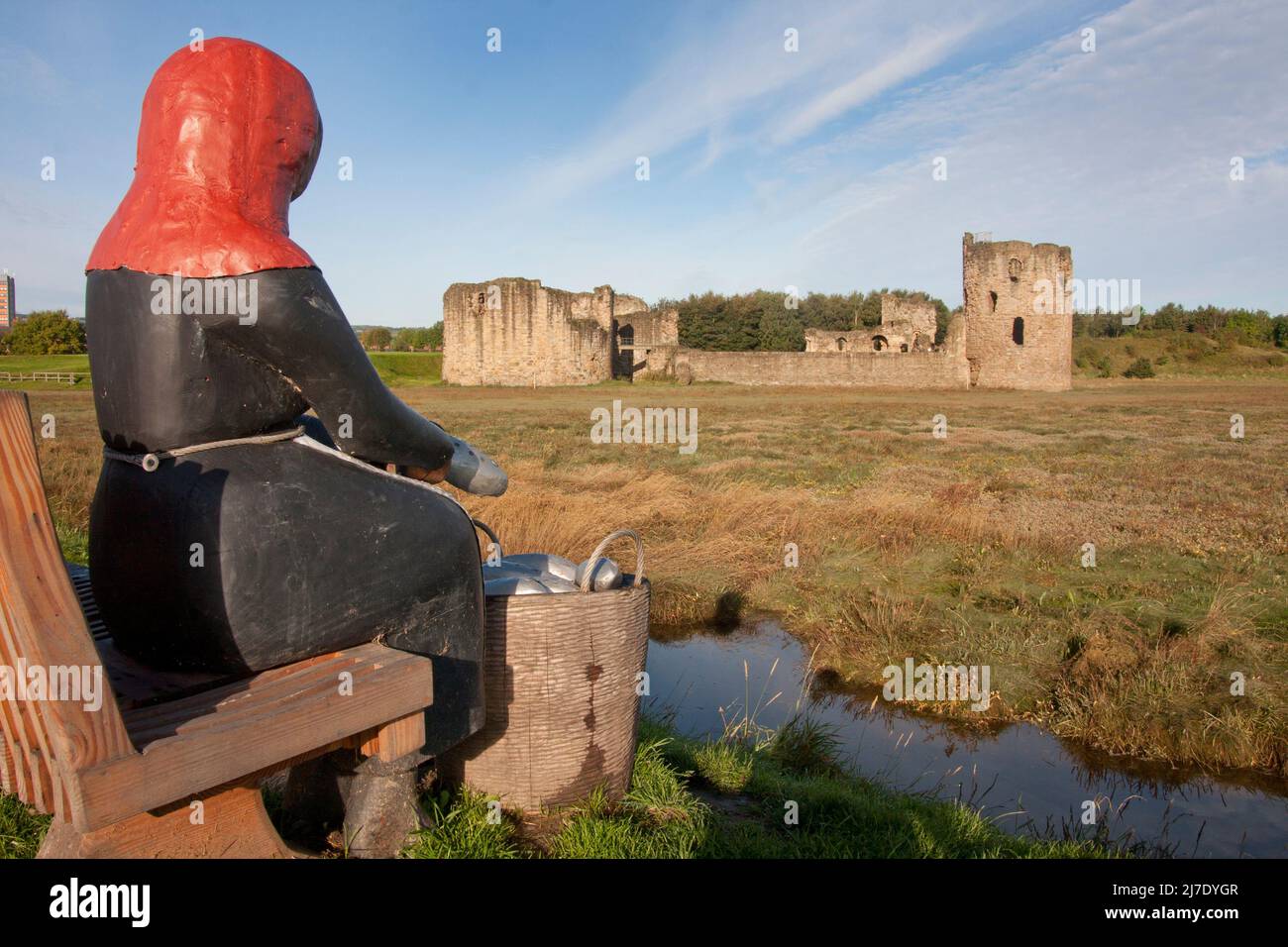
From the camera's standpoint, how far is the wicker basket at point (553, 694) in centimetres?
248

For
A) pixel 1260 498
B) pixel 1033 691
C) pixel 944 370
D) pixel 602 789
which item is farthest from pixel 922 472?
pixel 944 370

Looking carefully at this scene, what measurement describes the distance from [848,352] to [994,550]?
1306 inches

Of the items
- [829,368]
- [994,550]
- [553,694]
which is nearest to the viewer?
[553,694]

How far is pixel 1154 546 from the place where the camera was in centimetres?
751

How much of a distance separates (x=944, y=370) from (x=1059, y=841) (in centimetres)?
3841

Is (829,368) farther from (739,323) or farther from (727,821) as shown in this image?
(727,821)

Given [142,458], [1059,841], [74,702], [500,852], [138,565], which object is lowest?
[1059,841]

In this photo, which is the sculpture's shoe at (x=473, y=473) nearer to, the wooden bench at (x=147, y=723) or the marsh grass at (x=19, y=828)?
the wooden bench at (x=147, y=723)

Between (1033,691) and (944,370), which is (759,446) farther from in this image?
(944,370)

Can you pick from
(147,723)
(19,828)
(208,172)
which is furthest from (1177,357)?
(147,723)

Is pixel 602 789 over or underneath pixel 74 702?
underneath

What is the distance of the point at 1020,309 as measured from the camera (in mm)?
37469

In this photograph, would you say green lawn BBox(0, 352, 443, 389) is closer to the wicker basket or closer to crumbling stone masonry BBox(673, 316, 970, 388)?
crumbling stone masonry BBox(673, 316, 970, 388)

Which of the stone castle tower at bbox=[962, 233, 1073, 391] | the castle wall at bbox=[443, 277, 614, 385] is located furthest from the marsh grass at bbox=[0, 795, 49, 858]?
the stone castle tower at bbox=[962, 233, 1073, 391]
